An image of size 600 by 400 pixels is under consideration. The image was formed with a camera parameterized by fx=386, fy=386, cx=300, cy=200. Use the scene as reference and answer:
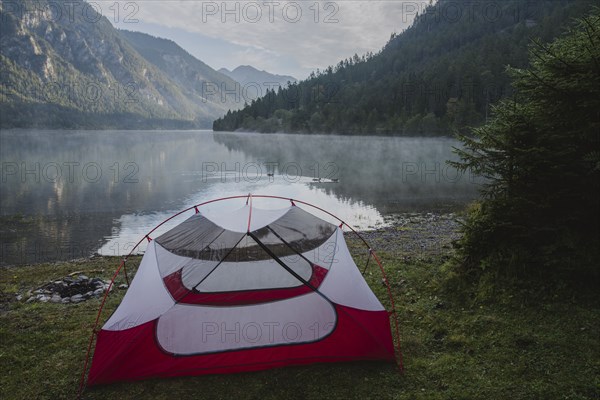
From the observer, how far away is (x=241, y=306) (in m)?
6.65

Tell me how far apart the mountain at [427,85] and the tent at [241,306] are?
49503mm

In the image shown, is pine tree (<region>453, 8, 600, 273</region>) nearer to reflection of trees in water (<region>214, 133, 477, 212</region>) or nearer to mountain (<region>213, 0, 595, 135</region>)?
reflection of trees in water (<region>214, 133, 477, 212</region>)

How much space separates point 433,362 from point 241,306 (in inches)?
126

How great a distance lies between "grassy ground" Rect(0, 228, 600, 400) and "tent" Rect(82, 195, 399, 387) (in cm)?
25

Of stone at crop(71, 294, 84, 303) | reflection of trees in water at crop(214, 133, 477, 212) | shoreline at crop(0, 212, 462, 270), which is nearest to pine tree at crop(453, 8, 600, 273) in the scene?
shoreline at crop(0, 212, 462, 270)

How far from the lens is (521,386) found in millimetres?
5070

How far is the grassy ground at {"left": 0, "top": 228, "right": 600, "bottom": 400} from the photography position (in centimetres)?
522

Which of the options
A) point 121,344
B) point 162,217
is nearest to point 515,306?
point 121,344

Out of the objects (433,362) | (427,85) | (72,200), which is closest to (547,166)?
(433,362)

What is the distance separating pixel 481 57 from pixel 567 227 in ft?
389

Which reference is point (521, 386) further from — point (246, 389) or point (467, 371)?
point (246, 389)

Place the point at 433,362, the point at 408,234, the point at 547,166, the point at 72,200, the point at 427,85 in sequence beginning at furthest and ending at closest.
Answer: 1. the point at 427,85
2. the point at 72,200
3. the point at 408,234
4. the point at 547,166
5. the point at 433,362

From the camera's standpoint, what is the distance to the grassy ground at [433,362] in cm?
522

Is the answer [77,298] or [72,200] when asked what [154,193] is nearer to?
[72,200]
